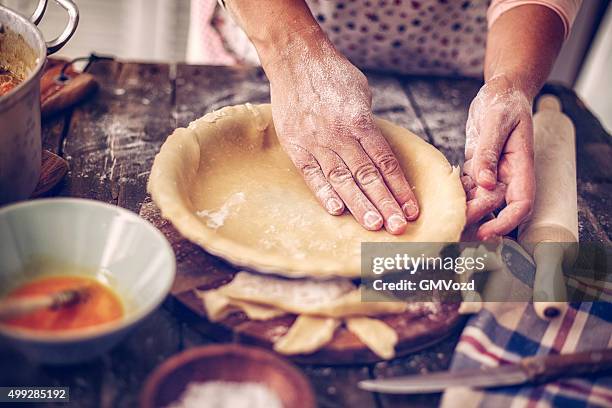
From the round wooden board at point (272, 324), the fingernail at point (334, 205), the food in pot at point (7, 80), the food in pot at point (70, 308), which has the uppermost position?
the food in pot at point (7, 80)

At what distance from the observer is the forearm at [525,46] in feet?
5.10

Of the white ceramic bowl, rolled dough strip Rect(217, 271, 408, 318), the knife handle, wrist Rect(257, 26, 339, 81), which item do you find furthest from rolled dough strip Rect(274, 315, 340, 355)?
wrist Rect(257, 26, 339, 81)

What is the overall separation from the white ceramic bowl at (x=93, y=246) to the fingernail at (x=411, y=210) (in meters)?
0.57

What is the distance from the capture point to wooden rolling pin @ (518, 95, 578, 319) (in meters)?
1.19

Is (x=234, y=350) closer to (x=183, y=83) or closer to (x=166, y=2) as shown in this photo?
(x=183, y=83)

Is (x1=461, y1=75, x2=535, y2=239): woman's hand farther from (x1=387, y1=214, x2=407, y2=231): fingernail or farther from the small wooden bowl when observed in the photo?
the small wooden bowl

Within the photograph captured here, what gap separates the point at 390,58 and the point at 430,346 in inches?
46.0

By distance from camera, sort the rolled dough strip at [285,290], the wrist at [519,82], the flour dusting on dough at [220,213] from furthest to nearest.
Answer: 1. the wrist at [519,82]
2. the flour dusting on dough at [220,213]
3. the rolled dough strip at [285,290]

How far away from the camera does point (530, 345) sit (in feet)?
3.69

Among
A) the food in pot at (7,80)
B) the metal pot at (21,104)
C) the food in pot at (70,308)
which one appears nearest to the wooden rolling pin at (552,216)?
the food in pot at (70,308)

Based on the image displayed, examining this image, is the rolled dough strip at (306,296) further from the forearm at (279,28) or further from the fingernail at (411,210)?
the forearm at (279,28)

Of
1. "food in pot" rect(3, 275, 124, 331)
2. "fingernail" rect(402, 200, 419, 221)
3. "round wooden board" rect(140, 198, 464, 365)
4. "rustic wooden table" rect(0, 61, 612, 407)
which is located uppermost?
"food in pot" rect(3, 275, 124, 331)

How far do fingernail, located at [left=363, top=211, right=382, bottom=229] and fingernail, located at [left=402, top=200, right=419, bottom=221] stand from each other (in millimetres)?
82

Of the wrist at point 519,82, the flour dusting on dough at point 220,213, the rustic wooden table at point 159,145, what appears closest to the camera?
the rustic wooden table at point 159,145
